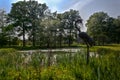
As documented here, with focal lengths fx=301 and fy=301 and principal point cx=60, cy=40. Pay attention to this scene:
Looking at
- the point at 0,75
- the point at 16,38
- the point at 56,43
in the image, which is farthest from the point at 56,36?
the point at 0,75

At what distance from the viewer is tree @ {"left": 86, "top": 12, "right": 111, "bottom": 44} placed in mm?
51188

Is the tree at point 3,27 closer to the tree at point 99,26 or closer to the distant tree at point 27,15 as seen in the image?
the distant tree at point 27,15

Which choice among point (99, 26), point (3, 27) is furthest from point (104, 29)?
point (3, 27)

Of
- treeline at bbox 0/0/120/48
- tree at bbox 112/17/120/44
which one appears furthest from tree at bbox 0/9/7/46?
tree at bbox 112/17/120/44

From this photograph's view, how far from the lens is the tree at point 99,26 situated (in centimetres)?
5119

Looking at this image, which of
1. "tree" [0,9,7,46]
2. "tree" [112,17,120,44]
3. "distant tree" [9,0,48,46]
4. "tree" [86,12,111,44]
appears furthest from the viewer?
"tree" [112,17,120,44]

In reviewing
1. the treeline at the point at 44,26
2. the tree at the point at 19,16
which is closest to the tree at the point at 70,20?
the treeline at the point at 44,26

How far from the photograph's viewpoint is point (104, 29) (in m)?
52.5

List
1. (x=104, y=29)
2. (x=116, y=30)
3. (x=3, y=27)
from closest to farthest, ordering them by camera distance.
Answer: (x=3, y=27) → (x=116, y=30) → (x=104, y=29)

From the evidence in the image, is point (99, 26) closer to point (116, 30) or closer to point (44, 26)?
point (116, 30)

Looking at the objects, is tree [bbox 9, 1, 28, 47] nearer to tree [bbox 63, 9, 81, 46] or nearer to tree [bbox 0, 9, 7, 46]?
tree [bbox 0, 9, 7, 46]

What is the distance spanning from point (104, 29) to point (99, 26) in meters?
1.10

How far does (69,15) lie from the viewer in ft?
181

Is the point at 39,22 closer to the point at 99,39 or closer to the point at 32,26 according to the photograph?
the point at 32,26
